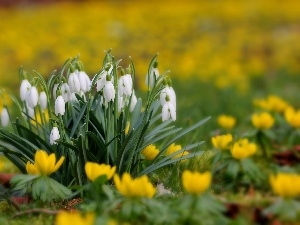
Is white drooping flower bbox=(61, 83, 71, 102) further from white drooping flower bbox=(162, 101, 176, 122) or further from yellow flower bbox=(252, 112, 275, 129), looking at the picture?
yellow flower bbox=(252, 112, 275, 129)

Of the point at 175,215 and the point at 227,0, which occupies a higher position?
the point at 227,0

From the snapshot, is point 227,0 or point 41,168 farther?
point 227,0

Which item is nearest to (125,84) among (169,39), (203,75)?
(203,75)

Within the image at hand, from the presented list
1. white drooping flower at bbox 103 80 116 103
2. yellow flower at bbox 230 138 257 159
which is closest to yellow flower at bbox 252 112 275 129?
yellow flower at bbox 230 138 257 159

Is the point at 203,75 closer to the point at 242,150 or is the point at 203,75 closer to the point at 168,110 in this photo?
the point at 242,150

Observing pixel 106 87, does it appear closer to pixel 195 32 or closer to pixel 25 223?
pixel 25 223

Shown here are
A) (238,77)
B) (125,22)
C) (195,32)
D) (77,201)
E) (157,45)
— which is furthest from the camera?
(125,22)

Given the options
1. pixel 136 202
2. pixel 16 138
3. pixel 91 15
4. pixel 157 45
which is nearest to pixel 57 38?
pixel 157 45

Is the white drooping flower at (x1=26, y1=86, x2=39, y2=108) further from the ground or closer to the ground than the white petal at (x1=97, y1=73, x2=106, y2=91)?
closer to the ground
